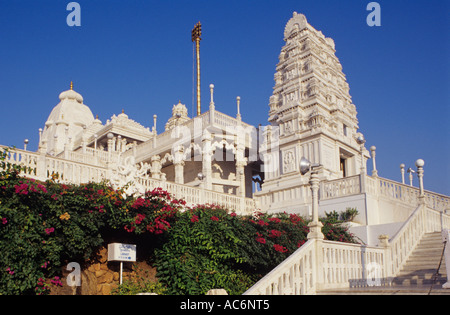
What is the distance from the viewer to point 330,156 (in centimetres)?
2594

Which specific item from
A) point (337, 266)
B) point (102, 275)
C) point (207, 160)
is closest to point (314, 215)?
point (337, 266)

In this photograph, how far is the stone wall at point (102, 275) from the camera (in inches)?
455

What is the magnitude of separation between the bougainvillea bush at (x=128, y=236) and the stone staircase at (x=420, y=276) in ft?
11.3

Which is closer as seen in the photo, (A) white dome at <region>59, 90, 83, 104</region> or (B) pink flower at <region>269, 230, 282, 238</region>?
(B) pink flower at <region>269, 230, 282, 238</region>

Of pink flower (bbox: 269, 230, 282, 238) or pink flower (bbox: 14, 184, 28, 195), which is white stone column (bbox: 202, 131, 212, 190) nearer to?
pink flower (bbox: 269, 230, 282, 238)

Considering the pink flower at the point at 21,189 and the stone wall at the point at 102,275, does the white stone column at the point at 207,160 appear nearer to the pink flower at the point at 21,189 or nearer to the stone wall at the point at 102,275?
the stone wall at the point at 102,275

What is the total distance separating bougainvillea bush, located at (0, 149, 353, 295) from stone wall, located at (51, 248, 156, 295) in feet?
0.79

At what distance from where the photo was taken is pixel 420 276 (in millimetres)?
11930

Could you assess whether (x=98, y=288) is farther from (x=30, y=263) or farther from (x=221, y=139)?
(x=221, y=139)

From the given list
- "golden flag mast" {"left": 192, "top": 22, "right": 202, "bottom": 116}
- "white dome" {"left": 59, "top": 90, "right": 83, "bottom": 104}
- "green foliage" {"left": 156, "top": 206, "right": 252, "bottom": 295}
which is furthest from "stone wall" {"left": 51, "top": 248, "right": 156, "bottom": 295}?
"white dome" {"left": 59, "top": 90, "right": 83, "bottom": 104}

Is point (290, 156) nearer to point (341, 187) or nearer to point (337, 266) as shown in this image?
point (341, 187)

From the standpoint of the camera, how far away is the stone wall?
11.6 meters

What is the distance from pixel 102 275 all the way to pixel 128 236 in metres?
1.30

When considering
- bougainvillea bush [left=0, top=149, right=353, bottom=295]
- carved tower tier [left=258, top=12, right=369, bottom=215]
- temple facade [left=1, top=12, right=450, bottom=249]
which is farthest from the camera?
carved tower tier [left=258, top=12, right=369, bottom=215]
